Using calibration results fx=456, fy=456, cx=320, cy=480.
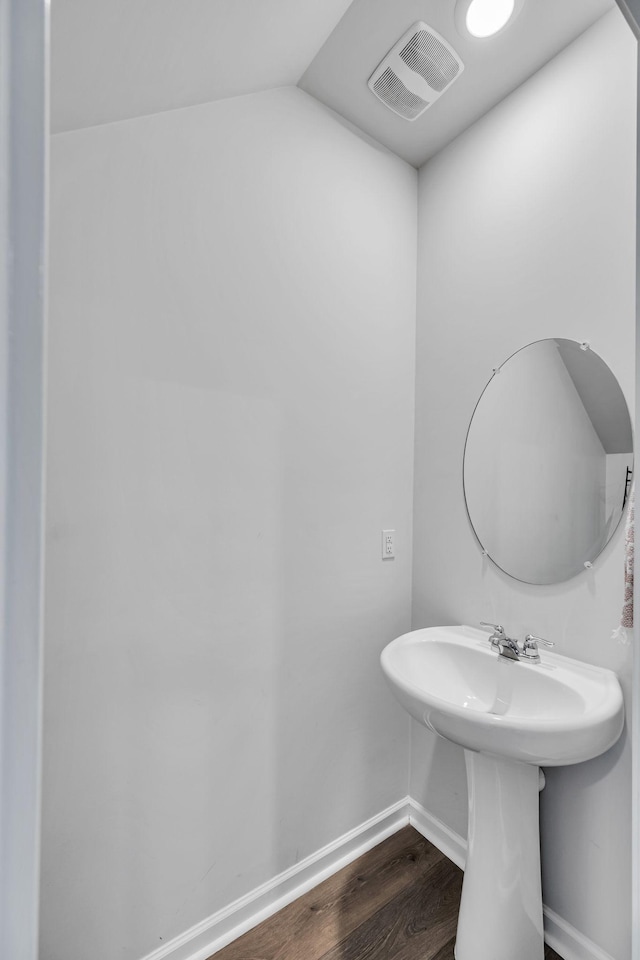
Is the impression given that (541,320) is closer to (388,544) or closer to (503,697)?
(388,544)

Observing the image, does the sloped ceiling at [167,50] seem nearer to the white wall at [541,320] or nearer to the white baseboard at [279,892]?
the white wall at [541,320]

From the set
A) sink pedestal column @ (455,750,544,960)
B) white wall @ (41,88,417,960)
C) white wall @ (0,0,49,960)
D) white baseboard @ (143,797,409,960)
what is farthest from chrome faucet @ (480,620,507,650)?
white wall @ (0,0,49,960)

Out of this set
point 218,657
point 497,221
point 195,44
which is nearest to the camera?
point 195,44

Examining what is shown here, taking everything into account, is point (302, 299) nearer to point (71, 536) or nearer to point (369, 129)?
point (369, 129)

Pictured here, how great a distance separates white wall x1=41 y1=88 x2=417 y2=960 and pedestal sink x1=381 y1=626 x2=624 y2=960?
42cm

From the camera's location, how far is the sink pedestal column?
1.17 metres

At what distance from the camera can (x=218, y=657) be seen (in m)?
1.27

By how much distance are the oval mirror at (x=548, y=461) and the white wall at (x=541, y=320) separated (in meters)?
0.05

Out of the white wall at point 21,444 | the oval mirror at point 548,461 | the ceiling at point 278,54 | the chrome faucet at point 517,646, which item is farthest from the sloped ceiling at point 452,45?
the chrome faucet at point 517,646

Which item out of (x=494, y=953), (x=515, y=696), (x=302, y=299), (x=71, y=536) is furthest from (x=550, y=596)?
(x=71, y=536)

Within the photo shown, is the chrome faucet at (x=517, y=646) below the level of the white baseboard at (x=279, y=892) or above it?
above

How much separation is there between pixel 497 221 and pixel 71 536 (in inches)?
62.6

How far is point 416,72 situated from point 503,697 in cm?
189

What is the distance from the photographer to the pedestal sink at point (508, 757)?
101 centimetres
